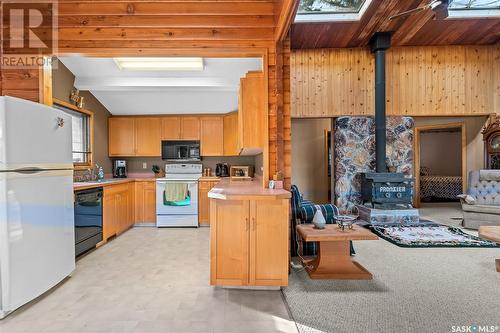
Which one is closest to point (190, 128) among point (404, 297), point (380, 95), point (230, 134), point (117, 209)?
point (230, 134)

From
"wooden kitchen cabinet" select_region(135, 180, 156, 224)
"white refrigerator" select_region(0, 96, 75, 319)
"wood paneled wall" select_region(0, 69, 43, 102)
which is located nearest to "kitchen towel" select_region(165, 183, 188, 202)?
"wooden kitchen cabinet" select_region(135, 180, 156, 224)

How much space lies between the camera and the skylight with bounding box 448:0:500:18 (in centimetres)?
477

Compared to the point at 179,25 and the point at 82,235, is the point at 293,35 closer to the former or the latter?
the point at 179,25

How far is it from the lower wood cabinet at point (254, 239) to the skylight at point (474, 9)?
5.39 meters

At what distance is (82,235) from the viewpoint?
10.9ft

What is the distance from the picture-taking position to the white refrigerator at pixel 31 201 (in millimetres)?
1998

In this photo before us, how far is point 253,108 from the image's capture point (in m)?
2.82

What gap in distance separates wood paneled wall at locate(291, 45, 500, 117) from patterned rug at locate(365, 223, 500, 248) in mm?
2572

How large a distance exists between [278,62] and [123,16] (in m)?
1.69

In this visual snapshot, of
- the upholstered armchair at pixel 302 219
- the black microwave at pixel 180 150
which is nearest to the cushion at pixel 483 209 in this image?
the upholstered armchair at pixel 302 219

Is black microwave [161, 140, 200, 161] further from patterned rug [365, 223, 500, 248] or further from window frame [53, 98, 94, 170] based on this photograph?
patterned rug [365, 223, 500, 248]

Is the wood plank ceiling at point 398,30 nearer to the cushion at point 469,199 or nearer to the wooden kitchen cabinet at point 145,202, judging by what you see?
the cushion at point 469,199

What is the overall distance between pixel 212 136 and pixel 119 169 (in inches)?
79.6

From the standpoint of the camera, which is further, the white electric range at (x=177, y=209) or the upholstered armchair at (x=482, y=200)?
the white electric range at (x=177, y=209)
